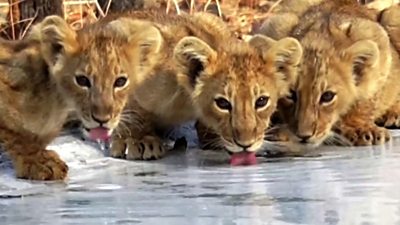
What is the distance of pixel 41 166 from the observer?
12.3 feet

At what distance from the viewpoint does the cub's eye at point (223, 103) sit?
4.02 m

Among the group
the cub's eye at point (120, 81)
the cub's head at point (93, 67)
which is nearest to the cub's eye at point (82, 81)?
the cub's head at point (93, 67)

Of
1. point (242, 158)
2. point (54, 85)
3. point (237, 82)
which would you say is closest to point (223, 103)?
point (237, 82)

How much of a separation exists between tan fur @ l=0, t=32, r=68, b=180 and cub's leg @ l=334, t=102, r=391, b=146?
1.21 metres

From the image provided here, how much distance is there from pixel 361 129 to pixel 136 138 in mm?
921

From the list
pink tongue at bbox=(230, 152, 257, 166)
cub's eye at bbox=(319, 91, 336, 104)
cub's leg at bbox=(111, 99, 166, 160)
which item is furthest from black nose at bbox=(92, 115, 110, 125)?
cub's eye at bbox=(319, 91, 336, 104)

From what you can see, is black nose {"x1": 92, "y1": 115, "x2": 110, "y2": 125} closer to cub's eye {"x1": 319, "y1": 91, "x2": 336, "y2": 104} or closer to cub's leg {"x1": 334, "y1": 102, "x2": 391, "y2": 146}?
cub's eye {"x1": 319, "y1": 91, "x2": 336, "y2": 104}

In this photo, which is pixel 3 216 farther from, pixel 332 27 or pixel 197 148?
pixel 332 27

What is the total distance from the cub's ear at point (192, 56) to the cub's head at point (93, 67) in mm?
192

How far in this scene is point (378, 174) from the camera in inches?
147

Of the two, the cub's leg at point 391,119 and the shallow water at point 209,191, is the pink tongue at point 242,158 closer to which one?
the shallow water at point 209,191

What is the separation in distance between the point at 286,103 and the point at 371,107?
54 cm

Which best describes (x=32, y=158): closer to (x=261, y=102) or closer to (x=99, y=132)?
(x=99, y=132)

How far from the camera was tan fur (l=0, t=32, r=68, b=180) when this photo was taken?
12.8ft
